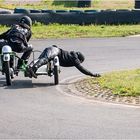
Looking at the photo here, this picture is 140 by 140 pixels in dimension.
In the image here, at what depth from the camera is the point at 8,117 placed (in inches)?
353

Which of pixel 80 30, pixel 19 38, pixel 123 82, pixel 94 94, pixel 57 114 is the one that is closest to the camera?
pixel 57 114

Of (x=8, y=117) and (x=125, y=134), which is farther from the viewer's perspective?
(x=8, y=117)

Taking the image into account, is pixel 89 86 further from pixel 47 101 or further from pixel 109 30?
pixel 109 30

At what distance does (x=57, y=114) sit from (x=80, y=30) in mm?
14311

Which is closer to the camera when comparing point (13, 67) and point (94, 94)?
point (94, 94)

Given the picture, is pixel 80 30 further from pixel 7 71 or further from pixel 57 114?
pixel 57 114

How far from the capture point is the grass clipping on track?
1084 cm

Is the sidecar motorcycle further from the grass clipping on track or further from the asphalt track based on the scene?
the grass clipping on track

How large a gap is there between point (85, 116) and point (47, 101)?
140 centimetres

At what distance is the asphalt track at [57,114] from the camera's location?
7.96 m

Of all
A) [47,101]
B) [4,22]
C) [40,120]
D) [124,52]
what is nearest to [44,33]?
[4,22]

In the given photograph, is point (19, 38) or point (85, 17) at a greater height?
point (19, 38)

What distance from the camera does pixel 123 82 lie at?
38.5 ft

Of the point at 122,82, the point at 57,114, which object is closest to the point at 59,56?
the point at 122,82
